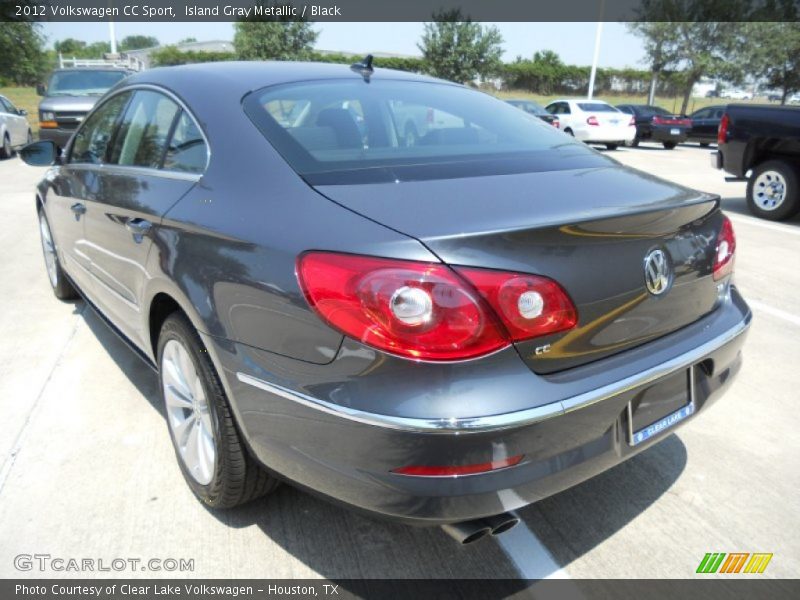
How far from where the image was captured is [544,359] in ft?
5.59

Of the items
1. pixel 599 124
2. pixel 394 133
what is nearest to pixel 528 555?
pixel 394 133

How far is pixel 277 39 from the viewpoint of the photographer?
3419 centimetres

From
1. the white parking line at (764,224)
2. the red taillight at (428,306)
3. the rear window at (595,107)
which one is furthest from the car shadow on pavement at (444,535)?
the rear window at (595,107)

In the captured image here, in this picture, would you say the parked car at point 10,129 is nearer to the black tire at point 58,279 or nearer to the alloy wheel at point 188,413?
the black tire at point 58,279

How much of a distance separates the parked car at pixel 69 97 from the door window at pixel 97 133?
379 inches

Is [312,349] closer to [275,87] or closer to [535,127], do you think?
[275,87]

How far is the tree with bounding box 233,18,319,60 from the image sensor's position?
3400 centimetres

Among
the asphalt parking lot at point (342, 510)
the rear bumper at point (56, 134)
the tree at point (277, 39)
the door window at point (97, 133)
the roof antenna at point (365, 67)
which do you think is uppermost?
the tree at point (277, 39)

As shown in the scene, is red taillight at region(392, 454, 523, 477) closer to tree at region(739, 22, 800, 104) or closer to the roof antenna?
the roof antenna

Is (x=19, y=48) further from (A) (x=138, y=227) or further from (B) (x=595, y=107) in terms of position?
(A) (x=138, y=227)

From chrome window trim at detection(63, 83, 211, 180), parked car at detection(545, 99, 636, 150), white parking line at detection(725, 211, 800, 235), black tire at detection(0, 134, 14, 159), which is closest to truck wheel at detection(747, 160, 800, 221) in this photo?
white parking line at detection(725, 211, 800, 235)

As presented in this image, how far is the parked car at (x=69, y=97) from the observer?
13094 mm

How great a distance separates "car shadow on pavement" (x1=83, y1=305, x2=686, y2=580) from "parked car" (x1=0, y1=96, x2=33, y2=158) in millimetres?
14394

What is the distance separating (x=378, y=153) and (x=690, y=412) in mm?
1391
